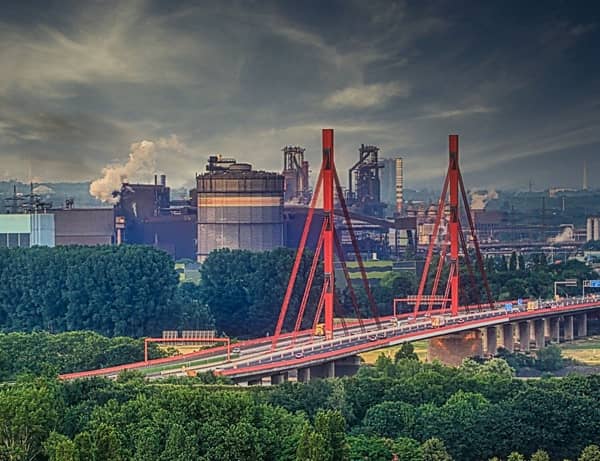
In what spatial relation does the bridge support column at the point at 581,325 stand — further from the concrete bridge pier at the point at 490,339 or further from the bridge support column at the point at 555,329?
the concrete bridge pier at the point at 490,339

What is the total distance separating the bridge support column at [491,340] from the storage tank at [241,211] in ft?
32.7

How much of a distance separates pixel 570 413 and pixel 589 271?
20.3 m

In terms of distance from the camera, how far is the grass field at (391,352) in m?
20.4

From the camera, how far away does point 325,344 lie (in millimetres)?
20422

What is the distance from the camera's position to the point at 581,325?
27.5 metres

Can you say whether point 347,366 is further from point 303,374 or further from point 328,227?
point 328,227

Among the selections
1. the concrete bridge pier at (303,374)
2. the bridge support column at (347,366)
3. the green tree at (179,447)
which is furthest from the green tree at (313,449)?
the bridge support column at (347,366)

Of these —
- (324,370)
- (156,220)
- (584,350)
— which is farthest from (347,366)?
(156,220)

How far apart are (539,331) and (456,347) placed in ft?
10.2

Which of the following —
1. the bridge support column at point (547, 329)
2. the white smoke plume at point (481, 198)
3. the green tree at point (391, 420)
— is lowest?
the green tree at point (391, 420)

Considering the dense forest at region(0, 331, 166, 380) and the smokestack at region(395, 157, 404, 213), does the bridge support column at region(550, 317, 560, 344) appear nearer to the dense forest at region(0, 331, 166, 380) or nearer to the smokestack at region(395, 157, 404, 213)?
the dense forest at region(0, 331, 166, 380)

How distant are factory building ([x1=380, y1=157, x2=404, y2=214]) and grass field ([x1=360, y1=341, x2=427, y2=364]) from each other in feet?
59.2

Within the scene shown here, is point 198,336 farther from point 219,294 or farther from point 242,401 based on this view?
point 242,401

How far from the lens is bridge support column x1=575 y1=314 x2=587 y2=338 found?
1075 inches
